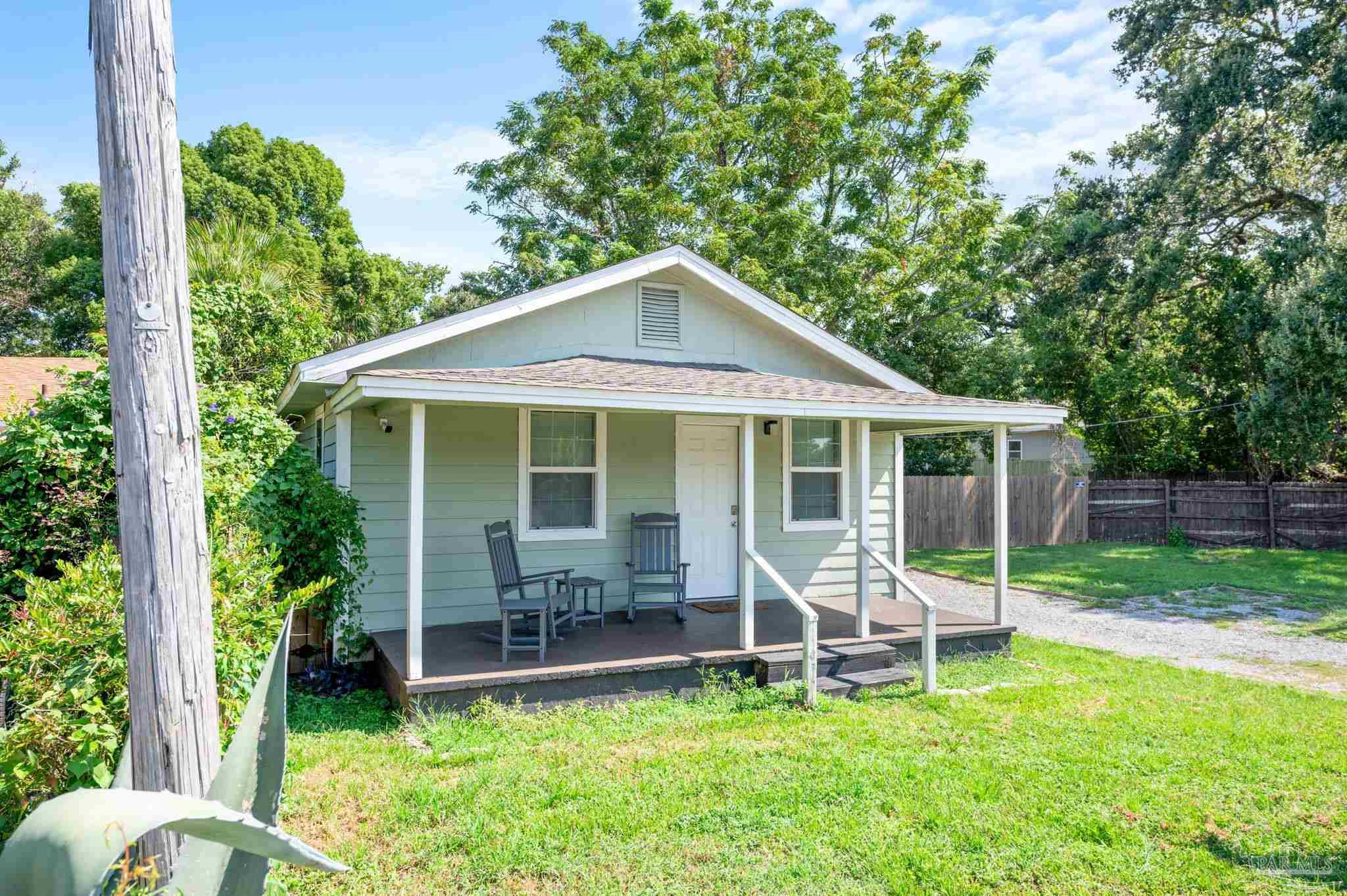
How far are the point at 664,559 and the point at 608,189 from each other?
43.4ft

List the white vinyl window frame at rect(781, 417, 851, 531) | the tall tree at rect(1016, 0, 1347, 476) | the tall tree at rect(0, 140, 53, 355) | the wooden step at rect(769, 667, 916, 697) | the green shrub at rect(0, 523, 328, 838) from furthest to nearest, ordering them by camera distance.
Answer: the tall tree at rect(0, 140, 53, 355)
the tall tree at rect(1016, 0, 1347, 476)
the white vinyl window frame at rect(781, 417, 851, 531)
the wooden step at rect(769, 667, 916, 697)
the green shrub at rect(0, 523, 328, 838)

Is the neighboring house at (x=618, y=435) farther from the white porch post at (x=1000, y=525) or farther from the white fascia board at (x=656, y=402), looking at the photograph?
the white porch post at (x=1000, y=525)

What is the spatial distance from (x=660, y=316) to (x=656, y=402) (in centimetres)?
267

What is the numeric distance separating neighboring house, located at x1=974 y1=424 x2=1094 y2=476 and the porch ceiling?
13264 millimetres

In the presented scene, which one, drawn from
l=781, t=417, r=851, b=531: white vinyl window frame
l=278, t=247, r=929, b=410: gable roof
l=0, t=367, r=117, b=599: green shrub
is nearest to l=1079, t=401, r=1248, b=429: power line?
l=781, t=417, r=851, b=531: white vinyl window frame

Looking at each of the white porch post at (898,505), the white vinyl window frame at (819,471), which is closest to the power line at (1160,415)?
the white porch post at (898,505)

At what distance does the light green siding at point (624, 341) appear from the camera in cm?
790

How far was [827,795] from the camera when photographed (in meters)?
4.36

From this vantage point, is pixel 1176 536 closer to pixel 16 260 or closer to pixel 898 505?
pixel 898 505

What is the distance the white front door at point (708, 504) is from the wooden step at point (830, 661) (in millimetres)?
2282

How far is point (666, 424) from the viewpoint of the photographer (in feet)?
28.5

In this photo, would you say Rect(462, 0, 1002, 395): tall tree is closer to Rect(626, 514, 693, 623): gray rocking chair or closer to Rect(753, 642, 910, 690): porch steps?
Rect(626, 514, 693, 623): gray rocking chair

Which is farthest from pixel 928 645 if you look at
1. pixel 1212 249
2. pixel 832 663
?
pixel 1212 249

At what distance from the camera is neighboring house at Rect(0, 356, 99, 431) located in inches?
460
